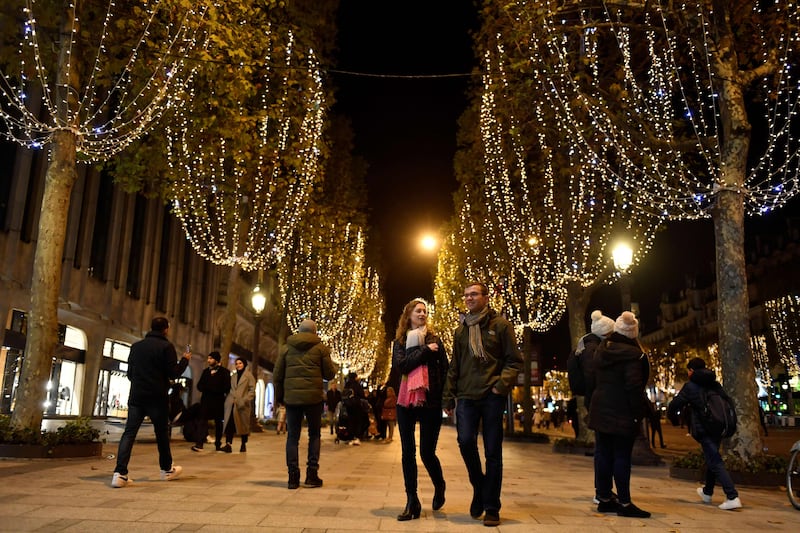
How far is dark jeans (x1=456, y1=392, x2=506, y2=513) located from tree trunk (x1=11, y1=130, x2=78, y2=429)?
8361 millimetres

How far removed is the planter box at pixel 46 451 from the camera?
10383 millimetres

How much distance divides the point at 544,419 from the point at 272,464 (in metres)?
48.2

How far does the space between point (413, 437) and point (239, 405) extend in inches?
335

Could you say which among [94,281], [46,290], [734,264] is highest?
[94,281]

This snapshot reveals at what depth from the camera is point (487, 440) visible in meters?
5.65

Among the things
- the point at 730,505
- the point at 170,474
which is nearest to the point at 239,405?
the point at 170,474

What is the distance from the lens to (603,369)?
6625 mm

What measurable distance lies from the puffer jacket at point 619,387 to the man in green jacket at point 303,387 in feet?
10.2

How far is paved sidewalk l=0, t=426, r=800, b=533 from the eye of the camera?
17.4 ft

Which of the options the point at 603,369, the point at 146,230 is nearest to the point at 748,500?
the point at 603,369

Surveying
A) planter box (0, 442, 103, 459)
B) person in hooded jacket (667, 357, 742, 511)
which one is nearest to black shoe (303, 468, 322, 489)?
person in hooded jacket (667, 357, 742, 511)

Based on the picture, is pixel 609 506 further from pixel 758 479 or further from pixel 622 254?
pixel 622 254

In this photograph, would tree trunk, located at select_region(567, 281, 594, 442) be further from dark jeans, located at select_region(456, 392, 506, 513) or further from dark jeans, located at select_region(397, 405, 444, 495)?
dark jeans, located at select_region(456, 392, 506, 513)

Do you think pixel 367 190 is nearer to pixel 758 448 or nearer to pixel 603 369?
pixel 758 448
